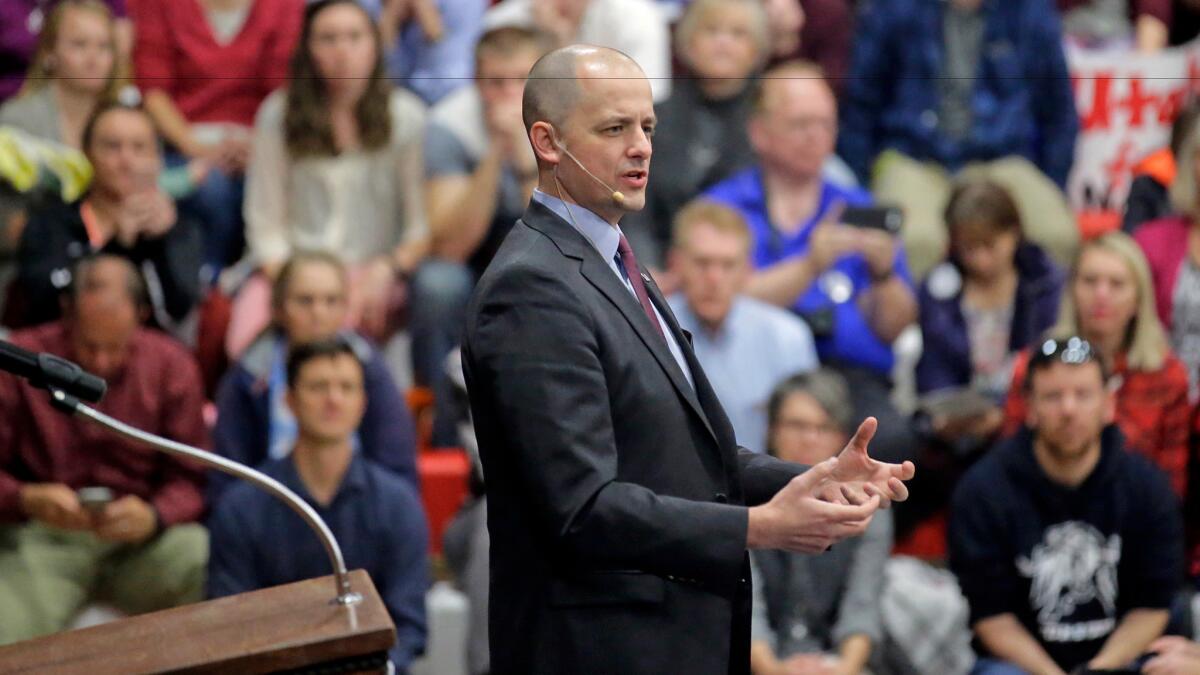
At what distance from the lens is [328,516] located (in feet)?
13.0

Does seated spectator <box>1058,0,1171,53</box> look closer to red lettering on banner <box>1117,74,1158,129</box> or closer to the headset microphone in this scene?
red lettering on banner <box>1117,74,1158,129</box>

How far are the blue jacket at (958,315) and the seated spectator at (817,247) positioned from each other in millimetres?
64

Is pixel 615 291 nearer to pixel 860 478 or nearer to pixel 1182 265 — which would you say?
pixel 860 478

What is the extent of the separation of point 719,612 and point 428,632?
1940 millimetres

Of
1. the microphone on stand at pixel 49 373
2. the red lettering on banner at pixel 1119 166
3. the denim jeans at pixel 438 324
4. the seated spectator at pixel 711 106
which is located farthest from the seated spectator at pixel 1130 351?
the microphone on stand at pixel 49 373

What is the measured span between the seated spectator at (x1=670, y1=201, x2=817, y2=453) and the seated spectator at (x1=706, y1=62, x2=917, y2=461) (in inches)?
7.2

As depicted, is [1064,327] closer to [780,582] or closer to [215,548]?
[780,582]

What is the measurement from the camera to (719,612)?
2199mm

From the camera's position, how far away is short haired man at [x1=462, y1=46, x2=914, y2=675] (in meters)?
2.04

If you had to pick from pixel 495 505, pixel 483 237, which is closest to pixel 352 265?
pixel 483 237

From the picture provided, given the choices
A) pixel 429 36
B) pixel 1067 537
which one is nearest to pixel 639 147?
pixel 1067 537

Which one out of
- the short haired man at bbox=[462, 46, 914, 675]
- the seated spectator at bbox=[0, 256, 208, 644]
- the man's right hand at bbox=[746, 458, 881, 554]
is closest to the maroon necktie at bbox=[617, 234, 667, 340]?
the short haired man at bbox=[462, 46, 914, 675]

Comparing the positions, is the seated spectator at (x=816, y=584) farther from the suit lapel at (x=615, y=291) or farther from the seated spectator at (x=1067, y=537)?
the suit lapel at (x=615, y=291)

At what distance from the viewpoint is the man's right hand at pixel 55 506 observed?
4.11 meters
